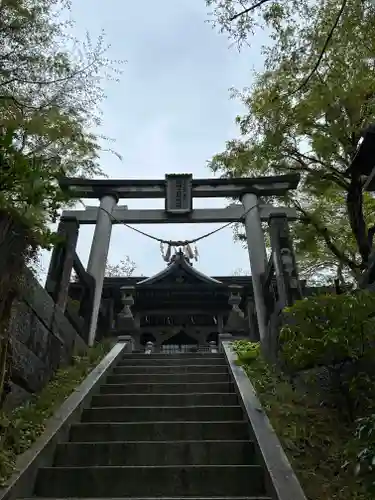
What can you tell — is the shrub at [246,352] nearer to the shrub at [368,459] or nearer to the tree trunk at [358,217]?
the tree trunk at [358,217]

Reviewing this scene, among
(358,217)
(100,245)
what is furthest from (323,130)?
(100,245)

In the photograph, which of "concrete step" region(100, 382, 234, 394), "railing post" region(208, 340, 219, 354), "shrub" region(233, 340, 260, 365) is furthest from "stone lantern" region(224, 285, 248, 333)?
"concrete step" region(100, 382, 234, 394)

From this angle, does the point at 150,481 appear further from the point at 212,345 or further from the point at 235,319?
the point at 212,345

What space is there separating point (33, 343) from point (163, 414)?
1.71 meters

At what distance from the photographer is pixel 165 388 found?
643cm

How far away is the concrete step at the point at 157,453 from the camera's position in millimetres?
4410

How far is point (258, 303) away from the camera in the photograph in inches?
403

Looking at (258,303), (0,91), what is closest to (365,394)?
(258,303)

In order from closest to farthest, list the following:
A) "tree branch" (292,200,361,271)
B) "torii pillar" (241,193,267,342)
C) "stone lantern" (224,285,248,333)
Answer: "torii pillar" (241,193,267,342), "tree branch" (292,200,361,271), "stone lantern" (224,285,248,333)

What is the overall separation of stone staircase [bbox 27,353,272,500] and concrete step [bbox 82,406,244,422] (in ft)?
0.04

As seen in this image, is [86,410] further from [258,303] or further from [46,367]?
[258,303]

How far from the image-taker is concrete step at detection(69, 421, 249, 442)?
4906mm

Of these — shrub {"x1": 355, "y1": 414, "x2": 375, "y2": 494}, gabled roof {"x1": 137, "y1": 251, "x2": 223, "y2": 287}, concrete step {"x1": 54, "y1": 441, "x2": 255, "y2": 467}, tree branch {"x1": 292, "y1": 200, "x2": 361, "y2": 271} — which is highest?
gabled roof {"x1": 137, "y1": 251, "x2": 223, "y2": 287}

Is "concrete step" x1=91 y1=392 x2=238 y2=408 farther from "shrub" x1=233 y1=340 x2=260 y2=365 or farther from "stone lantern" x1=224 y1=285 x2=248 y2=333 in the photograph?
"stone lantern" x1=224 y1=285 x2=248 y2=333
